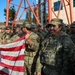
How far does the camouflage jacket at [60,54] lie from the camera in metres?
4.57

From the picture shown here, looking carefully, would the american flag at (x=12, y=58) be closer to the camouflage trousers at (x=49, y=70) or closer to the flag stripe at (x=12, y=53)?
the flag stripe at (x=12, y=53)

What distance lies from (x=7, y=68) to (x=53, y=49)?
1.54 meters

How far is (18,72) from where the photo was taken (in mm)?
5512

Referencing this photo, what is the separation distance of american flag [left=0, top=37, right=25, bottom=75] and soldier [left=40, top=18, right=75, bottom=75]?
739 millimetres

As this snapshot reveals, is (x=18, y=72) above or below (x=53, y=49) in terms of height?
below

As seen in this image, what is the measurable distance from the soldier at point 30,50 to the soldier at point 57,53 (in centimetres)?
70

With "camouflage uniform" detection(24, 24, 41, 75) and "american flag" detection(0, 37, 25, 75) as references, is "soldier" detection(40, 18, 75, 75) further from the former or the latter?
"camouflage uniform" detection(24, 24, 41, 75)

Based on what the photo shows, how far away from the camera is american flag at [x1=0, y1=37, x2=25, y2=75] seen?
5609 mm

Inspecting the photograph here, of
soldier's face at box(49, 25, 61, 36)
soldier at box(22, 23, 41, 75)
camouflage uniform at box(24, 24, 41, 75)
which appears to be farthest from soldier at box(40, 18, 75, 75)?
camouflage uniform at box(24, 24, 41, 75)

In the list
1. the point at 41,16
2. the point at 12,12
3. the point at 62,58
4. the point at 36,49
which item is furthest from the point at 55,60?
the point at 12,12

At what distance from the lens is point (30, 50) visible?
6.34 m

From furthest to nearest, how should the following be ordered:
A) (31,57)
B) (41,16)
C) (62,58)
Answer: (41,16)
(31,57)
(62,58)

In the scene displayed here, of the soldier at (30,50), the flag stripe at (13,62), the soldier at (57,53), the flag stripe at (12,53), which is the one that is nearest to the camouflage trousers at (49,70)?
the soldier at (57,53)

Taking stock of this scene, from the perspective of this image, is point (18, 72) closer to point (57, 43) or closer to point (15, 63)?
point (15, 63)
